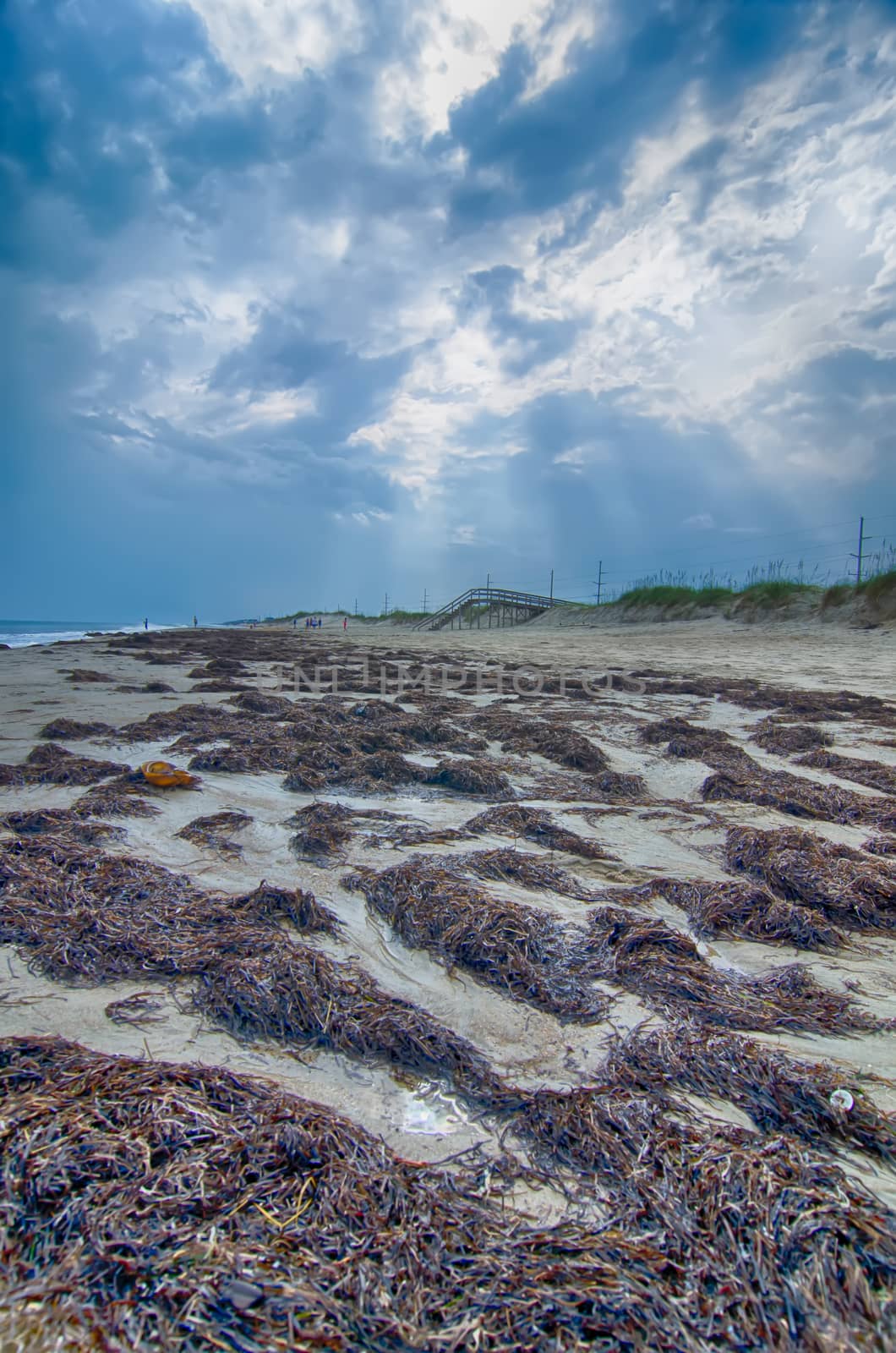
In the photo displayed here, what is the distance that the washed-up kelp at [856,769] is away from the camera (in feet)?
15.9

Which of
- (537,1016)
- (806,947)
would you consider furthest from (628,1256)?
(806,947)

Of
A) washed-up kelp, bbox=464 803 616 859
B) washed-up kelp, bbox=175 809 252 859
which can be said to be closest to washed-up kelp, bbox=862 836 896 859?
washed-up kelp, bbox=464 803 616 859

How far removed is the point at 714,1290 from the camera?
1.15 m

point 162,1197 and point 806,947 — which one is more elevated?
point 162,1197

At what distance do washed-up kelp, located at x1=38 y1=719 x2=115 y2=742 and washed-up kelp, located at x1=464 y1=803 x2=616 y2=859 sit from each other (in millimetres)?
4123

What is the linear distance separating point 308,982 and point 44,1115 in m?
0.81

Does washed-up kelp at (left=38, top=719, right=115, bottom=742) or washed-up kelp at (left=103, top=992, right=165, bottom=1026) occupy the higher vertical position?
washed-up kelp at (left=38, top=719, right=115, bottom=742)

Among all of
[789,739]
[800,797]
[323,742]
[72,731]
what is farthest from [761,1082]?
[72,731]

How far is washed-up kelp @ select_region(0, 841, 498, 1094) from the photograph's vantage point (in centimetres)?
188

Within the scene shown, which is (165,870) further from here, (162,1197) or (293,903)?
(162,1197)

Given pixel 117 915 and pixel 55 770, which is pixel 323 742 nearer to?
pixel 55 770

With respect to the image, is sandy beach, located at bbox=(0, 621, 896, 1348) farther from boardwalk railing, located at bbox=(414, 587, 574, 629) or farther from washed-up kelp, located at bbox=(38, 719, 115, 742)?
boardwalk railing, located at bbox=(414, 587, 574, 629)

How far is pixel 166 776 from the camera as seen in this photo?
4.34 meters

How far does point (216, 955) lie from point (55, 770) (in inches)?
123
